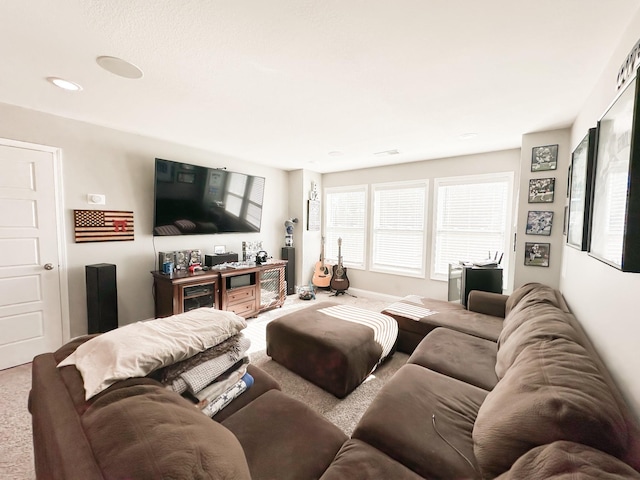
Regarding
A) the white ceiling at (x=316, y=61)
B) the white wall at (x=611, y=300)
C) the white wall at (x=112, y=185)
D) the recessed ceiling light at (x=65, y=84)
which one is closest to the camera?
the white wall at (x=611, y=300)

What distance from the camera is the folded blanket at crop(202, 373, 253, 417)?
4.06 ft

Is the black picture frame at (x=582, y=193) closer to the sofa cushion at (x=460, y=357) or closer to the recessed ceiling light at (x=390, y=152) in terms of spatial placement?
the sofa cushion at (x=460, y=357)

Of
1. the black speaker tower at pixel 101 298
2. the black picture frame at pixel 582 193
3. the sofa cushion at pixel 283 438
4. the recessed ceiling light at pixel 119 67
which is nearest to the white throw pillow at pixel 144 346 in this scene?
the sofa cushion at pixel 283 438

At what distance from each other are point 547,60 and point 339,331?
95.3 inches

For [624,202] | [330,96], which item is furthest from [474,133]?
[624,202]

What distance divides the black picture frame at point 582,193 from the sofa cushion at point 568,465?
1315 mm

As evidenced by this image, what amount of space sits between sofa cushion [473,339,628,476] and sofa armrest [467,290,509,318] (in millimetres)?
1738

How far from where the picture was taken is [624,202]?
1.05 meters

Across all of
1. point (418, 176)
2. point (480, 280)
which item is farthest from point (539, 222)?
point (418, 176)

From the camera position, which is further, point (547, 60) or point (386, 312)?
point (386, 312)

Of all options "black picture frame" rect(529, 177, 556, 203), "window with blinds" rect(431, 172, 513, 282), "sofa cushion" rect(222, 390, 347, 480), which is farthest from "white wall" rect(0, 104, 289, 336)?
"black picture frame" rect(529, 177, 556, 203)

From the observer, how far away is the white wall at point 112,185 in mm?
2604

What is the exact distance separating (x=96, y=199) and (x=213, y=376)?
275 centimetres

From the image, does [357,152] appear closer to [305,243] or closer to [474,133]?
[474,133]
